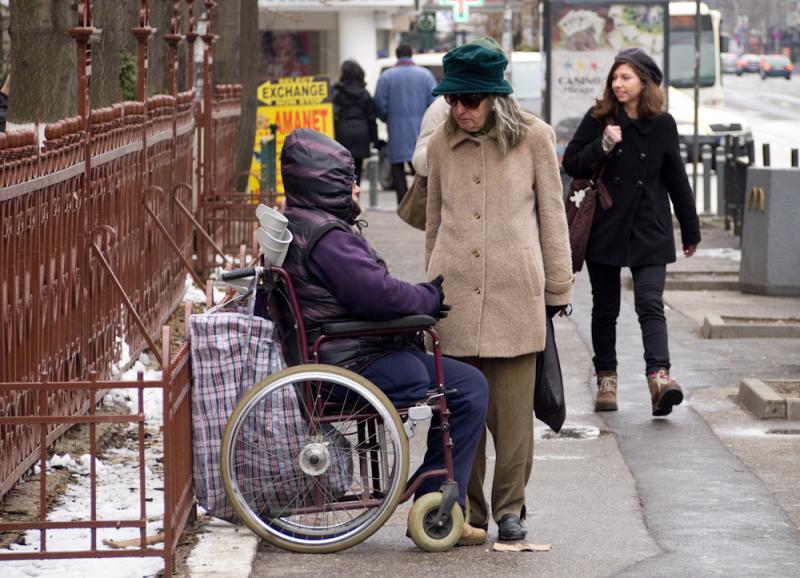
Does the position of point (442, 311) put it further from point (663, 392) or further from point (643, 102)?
point (643, 102)

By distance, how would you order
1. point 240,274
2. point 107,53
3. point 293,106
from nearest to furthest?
point 240,274 < point 107,53 < point 293,106

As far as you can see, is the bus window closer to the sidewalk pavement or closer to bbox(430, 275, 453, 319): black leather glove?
the sidewalk pavement

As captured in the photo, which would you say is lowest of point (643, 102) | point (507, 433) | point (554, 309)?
point (507, 433)

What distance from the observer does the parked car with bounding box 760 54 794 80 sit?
267 ft

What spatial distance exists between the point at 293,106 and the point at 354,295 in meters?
16.2

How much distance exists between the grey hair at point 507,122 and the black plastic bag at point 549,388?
69 centimetres

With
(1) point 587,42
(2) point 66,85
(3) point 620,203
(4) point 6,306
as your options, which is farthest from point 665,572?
(1) point 587,42

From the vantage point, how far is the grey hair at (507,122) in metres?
6.18

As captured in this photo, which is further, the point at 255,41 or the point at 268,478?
the point at 255,41

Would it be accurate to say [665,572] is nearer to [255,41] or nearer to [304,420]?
[304,420]

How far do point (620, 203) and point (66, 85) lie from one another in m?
2.84

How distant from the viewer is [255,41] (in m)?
21.0

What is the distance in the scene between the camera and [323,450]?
5.89m

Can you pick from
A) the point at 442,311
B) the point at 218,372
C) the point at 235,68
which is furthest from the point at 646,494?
the point at 235,68
